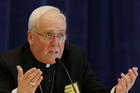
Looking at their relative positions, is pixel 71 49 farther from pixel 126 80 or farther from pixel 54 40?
pixel 126 80

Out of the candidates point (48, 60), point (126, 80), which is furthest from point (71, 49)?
point (126, 80)

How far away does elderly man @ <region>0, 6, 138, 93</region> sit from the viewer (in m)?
1.69

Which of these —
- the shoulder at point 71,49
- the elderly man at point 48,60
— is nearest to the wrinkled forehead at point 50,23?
the elderly man at point 48,60

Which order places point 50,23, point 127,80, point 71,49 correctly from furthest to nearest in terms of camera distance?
point 71,49, point 50,23, point 127,80

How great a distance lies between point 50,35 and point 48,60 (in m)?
0.16

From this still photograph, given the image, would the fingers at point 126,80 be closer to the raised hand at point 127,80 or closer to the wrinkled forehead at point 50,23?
the raised hand at point 127,80

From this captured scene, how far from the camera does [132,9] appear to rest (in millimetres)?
2475

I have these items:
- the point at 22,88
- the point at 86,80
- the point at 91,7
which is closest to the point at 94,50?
the point at 91,7

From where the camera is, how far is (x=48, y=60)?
1724mm

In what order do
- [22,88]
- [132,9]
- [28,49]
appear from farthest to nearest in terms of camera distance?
1. [132,9]
2. [28,49]
3. [22,88]

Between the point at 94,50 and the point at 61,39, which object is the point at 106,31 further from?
the point at 61,39

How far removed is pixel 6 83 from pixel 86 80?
602 mm

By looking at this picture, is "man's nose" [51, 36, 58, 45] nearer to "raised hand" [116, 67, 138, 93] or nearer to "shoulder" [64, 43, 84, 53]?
"shoulder" [64, 43, 84, 53]

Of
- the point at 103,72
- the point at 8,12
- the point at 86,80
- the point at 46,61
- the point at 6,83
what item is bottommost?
the point at 103,72
